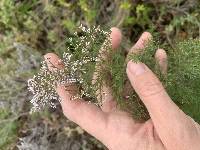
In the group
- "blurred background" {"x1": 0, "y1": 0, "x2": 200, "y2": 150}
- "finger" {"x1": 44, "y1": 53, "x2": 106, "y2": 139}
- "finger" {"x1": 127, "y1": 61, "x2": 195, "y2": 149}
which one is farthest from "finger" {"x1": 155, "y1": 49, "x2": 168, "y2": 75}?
"blurred background" {"x1": 0, "y1": 0, "x2": 200, "y2": 150}

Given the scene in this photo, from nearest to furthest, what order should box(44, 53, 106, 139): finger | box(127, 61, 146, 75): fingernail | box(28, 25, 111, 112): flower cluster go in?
box(127, 61, 146, 75): fingernail, box(28, 25, 111, 112): flower cluster, box(44, 53, 106, 139): finger

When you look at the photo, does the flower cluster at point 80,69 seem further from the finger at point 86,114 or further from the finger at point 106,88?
the finger at point 86,114

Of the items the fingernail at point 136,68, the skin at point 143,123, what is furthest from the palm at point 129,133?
the fingernail at point 136,68

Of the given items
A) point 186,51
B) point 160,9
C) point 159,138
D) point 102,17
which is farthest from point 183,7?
point 159,138

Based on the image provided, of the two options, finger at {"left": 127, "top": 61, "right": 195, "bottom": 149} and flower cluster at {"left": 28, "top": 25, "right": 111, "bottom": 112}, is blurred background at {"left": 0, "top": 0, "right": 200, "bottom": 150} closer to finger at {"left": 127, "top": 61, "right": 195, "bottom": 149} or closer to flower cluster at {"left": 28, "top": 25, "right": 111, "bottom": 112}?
flower cluster at {"left": 28, "top": 25, "right": 111, "bottom": 112}

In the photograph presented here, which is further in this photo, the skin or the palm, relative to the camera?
the palm

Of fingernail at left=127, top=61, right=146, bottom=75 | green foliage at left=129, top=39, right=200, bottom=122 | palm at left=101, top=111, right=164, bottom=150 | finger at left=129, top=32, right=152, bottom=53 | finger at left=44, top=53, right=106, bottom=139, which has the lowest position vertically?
palm at left=101, top=111, right=164, bottom=150
